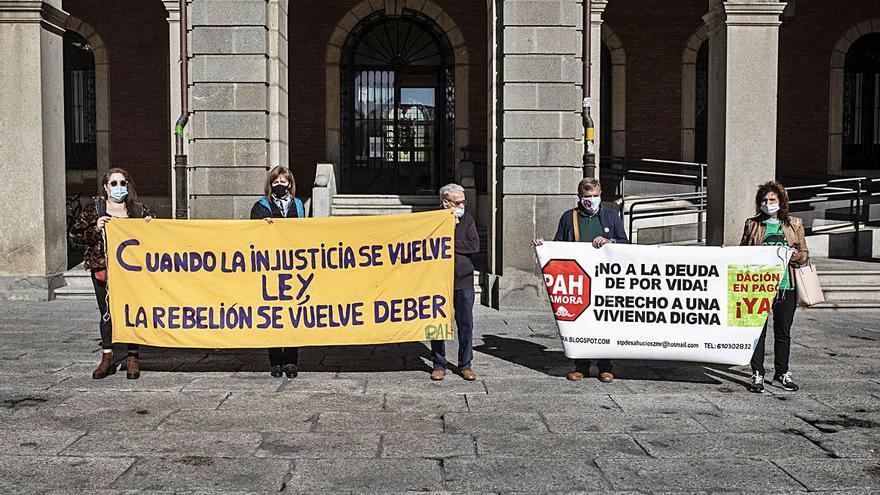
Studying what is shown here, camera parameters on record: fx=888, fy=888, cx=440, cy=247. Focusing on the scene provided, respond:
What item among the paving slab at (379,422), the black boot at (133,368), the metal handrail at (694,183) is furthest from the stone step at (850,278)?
the black boot at (133,368)

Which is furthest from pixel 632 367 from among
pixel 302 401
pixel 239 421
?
pixel 239 421

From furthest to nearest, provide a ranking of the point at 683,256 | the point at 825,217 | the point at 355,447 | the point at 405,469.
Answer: the point at 825,217
the point at 683,256
the point at 355,447
the point at 405,469

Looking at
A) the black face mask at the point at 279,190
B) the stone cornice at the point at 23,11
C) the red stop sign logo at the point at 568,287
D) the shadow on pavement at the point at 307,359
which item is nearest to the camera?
the red stop sign logo at the point at 568,287

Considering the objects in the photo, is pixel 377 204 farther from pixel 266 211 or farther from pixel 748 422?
pixel 748 422

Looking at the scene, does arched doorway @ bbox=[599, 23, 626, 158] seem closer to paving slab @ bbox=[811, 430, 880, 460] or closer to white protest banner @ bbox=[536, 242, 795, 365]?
white protest banner @ bbox=[536, 242, 795, 365]

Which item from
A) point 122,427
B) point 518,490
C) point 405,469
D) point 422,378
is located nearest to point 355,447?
point 405,469

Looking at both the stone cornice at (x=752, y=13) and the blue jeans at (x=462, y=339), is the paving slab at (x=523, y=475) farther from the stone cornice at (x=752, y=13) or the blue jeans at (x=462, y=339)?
the stone cornice at (x=752, y=13)

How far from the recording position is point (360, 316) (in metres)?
7.48

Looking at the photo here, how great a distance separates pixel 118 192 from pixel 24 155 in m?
6.04

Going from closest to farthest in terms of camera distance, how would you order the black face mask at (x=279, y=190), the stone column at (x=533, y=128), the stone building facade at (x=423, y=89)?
the black face mask at (x=279, y=190) → the stone column at (x=533, y=128) → the stone building facade at (x=423, y=89)

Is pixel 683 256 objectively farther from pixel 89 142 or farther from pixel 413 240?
pixel 89 142

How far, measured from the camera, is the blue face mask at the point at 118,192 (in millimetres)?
7457

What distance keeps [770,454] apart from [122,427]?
4097mm

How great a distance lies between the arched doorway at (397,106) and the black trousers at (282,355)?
13399 millimetres
